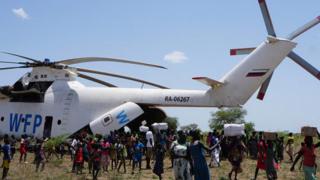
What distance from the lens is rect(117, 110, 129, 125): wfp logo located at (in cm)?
1855

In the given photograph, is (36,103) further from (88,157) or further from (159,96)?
(88,157)

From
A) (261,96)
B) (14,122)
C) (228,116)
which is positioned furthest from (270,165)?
(228,116)

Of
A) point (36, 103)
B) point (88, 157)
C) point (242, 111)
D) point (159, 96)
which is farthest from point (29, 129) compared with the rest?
point (242, 111)

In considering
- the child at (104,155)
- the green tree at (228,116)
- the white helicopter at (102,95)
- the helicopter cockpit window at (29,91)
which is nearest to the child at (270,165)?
the child at (104,155)

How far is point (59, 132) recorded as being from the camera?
66.4 feet

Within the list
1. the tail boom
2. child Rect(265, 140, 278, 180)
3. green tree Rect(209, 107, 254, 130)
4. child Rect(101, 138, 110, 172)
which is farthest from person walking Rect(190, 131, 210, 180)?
green tree Rect(209, 107, 254, 130)

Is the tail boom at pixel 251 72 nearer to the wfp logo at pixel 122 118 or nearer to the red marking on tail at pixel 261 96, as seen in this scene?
the red marking on tail at pixel 261 96

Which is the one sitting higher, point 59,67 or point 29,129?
point 59,67

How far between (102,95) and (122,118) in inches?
86.5

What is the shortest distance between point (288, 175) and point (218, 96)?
16.9 feet

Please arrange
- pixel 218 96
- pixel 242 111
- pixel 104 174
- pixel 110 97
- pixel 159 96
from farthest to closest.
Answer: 1. pixel 242 111
2. pixel 110 97
3. pixel 159 96
4. pixel 218 96
5. pixel 104 174

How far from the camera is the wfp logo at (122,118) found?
60.8 ft

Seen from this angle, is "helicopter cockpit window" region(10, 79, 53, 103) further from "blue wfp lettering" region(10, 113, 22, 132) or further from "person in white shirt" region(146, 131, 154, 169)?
"person in white shirt" region(146, 131, 154, 169)

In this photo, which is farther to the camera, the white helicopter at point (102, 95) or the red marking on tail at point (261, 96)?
the red marking on tail at point (261, 96)
